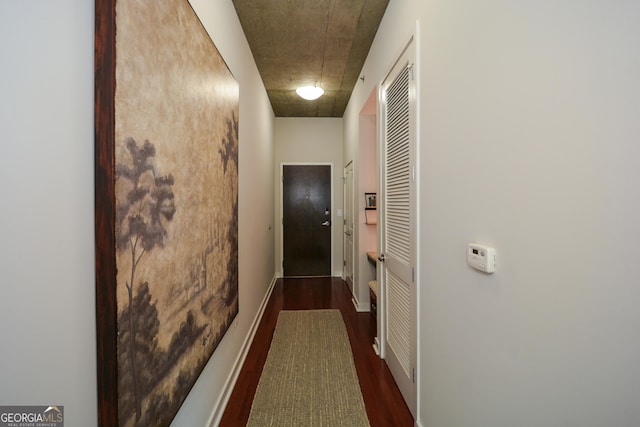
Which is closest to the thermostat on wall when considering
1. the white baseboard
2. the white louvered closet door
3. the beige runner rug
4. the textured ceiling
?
the white louvered closet door

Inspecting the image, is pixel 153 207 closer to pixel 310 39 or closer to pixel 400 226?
pixel 400 226

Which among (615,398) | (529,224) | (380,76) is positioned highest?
(380,76)

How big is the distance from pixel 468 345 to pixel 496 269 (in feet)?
1.23

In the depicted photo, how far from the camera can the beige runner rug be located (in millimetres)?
1696

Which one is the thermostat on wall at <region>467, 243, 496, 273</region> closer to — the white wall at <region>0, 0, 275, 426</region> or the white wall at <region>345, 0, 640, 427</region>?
the white wall at <region>345, 0, 640, 427</region>

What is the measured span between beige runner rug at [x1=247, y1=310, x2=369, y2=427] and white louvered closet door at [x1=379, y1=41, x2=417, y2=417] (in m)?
0.38

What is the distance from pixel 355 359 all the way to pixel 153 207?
2107 millimetres

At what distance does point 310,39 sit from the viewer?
8.55ft

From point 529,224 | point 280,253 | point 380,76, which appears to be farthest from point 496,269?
point 280,253

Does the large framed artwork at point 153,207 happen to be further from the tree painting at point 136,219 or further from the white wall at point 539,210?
the white wall at point 539,210

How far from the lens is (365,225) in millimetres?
3502

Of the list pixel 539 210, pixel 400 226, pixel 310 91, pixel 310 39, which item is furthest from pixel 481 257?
pixel 310 91

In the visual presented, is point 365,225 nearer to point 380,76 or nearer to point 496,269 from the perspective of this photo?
point 380,76

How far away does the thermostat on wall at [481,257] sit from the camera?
96 centimetres
